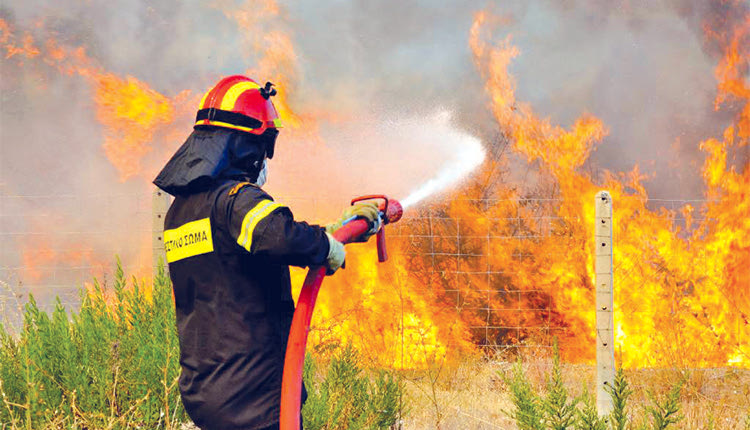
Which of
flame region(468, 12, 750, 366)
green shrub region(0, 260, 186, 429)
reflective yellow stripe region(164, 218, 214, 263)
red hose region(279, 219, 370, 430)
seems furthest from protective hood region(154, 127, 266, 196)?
flame region(468, 12, 750, 366)

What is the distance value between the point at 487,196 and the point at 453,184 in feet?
1.96

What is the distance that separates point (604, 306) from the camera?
210 inches

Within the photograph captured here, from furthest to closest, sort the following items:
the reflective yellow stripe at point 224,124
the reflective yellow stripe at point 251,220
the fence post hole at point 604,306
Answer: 1. the fence post hole at point 604,306
2. the reflective yellow stripe at point 224,124
3. the reflective yellow stripe at point 251,220

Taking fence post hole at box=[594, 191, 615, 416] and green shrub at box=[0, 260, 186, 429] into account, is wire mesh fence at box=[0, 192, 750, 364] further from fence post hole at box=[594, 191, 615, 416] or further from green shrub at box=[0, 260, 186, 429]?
green shrub at box=[0, 260, 186, 429]

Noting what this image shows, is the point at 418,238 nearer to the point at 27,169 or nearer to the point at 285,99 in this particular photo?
the point at 285,99

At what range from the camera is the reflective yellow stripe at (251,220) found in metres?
2.49

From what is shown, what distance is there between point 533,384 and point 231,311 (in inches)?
185

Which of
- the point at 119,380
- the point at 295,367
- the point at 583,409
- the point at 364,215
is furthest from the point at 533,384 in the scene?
the point at 295,367

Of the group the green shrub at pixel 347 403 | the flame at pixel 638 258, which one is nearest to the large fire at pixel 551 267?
the flame at pixel 638 258

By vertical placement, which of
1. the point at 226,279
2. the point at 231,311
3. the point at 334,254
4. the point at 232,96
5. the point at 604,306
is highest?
the point at 232,96

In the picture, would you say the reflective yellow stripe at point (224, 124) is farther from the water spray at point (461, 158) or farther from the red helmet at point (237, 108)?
the water spray at point (461, 158)

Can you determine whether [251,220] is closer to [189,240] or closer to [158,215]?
[189,240]

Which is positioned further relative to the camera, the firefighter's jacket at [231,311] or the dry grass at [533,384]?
the dry grass at [533,384]

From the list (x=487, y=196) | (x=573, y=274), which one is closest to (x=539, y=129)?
(x=487, y=196)
